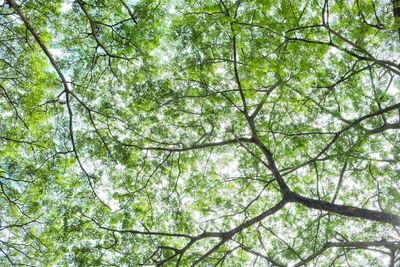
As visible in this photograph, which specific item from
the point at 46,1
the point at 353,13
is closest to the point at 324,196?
the point at 353,13

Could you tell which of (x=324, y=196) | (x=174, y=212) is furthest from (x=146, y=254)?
(x=324, y=196)

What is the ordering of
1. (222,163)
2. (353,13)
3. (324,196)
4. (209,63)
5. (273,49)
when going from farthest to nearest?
1. (222,163)
2. (324,196)
3. (209,63)
4. (273,49)
5. (353,13)

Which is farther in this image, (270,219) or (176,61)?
(270,219)

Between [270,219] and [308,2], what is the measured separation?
14.9 feet

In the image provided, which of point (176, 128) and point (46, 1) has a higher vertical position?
point (46, 1)

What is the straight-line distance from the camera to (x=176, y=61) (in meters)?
6.42

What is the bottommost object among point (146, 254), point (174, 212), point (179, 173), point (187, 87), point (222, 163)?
point (146, 254)

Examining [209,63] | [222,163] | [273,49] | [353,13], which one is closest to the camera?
[353,13]

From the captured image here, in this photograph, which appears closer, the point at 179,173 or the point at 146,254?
the point at 146,254

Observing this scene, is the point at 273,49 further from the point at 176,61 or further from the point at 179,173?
the point at 179,173

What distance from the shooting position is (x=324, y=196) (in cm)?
667

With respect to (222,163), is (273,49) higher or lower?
higher

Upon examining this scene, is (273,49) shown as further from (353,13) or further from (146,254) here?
(146,254)

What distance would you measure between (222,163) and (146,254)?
254 centimetres
